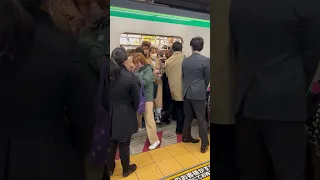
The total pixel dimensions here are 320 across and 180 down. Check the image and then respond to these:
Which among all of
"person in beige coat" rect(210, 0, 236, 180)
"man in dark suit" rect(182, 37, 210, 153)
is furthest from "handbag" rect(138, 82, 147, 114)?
"person in beige coat" rect(210, 0, 236, 180)

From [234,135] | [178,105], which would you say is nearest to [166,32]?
[178,105]

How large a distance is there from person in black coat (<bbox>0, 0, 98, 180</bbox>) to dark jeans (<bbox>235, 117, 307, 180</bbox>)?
2.16 feet

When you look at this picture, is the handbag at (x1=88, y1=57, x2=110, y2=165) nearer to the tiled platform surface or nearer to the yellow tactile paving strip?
the yellow tactile paving strip

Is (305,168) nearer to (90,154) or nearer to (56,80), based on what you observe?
(90,154)

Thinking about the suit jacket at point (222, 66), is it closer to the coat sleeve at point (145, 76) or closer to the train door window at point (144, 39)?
the coat sleeve at point (145, 76)

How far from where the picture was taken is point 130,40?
143 inches

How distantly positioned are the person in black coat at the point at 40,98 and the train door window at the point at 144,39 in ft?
8.91

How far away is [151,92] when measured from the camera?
3.07 m

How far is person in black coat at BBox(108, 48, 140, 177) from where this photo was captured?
2.18m

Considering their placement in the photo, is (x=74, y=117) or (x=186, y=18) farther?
(x=186, y=18)

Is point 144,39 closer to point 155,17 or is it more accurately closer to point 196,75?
point 155,17

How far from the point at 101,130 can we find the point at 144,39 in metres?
3.04

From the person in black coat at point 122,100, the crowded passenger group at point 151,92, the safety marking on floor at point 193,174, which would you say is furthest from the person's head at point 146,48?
the safety marking on floor at point 193,174

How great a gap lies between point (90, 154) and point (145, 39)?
3.11 metres
